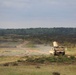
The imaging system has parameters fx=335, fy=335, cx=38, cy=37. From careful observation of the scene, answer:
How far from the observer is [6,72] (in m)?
30.8

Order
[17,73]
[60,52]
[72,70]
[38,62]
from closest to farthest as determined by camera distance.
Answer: [17,73]
[72,70]
[38,62]
[60,52]

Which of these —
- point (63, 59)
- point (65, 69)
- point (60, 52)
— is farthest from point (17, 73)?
point (60, 52)

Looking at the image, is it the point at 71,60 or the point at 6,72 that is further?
the point at 71,60

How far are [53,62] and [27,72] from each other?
12084 millimetres

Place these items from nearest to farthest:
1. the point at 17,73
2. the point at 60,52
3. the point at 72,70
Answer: the point at 17,73
the point at 72,70
the point at 60,52

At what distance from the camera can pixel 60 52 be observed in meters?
55.9

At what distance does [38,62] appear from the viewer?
139 feet

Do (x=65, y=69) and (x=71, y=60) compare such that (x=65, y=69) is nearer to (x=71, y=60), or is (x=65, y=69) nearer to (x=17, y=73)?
(x=17, y=73)

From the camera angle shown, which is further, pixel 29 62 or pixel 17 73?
pixel 29 62

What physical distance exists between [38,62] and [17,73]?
39.6ft

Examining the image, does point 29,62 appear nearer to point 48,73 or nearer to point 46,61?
point 46,61

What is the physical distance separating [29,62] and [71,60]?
5770 mm

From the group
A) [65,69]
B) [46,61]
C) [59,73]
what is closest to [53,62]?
[46,61]

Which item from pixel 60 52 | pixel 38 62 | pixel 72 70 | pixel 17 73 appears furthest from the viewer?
pixel 60 52
